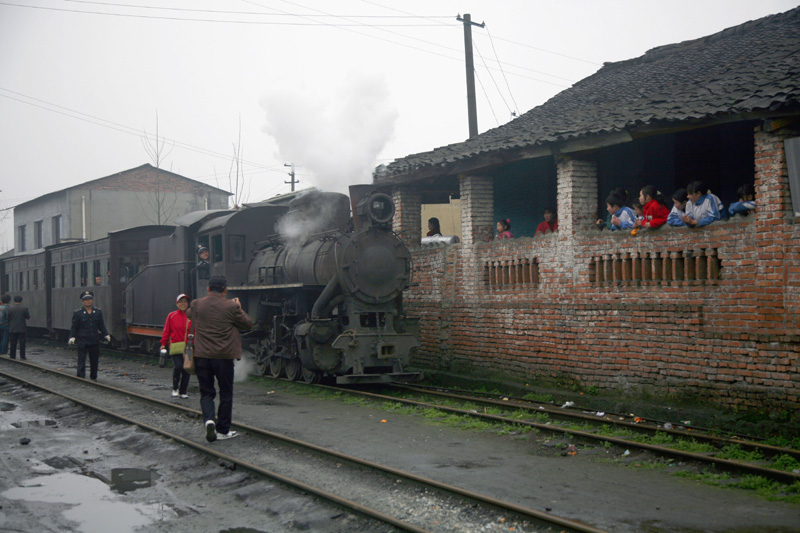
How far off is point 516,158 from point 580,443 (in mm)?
5292

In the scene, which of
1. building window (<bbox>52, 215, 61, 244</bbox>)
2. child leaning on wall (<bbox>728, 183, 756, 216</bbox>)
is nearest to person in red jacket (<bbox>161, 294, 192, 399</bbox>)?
child leaning on wall (<bbox>728, 183, 756, 216</bbox>)

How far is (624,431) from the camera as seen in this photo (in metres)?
8.13

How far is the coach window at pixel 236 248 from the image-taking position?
1436 cm

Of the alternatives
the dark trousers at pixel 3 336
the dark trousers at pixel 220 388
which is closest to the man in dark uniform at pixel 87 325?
the dark trousers at pixel 220 388

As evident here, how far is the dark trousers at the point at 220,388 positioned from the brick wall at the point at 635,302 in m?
5.13

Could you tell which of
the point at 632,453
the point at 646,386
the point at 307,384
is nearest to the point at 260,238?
the point at 307,384

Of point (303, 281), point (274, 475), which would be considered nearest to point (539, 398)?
point (303, 281)

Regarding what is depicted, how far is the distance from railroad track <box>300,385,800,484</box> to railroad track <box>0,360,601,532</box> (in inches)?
90.5

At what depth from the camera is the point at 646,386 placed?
9609mm

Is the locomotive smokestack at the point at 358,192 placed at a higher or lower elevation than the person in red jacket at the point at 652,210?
higher

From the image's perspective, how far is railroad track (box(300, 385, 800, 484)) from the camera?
258 inches

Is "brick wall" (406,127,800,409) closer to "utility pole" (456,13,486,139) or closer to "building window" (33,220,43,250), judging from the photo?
"utility pole" (456,13,486,139)

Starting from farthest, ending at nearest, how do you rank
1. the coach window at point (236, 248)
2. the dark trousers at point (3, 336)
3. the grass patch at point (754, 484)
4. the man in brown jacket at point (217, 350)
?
the dark trousers at point (3, 336) → the coach window at point (236, 248) → the man in brown jacket at point (217, 350) → the grass patch at point (754, 484)

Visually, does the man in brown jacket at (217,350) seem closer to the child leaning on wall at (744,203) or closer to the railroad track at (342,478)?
the railroad track at (342,478)
